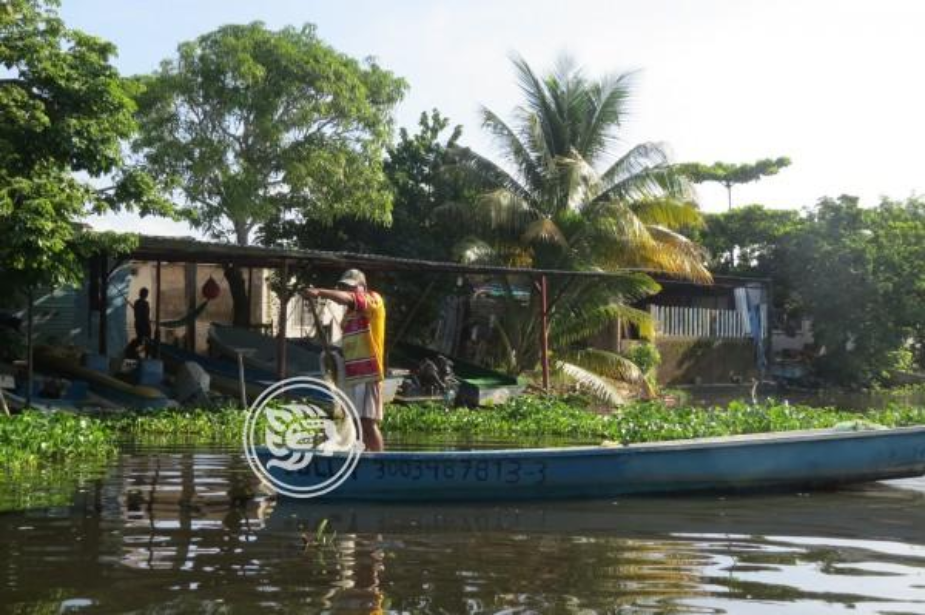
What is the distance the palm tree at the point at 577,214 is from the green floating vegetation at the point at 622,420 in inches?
160

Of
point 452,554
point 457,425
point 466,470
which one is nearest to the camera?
point 452,554

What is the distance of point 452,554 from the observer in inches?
284

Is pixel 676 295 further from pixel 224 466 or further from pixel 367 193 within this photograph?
pixel 224 466

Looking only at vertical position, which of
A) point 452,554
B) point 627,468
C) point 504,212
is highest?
point 504,212

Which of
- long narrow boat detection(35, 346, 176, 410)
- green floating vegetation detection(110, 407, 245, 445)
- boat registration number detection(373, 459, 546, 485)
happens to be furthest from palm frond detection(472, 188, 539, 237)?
boat registration number detection(373, 459, 546, 485)

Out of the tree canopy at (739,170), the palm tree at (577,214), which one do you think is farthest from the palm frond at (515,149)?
the tree canopy at (739,170)

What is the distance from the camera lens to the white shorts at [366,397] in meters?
9.21

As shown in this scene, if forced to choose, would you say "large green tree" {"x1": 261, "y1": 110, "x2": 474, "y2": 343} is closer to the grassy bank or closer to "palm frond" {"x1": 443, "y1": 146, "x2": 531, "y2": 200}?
"palm frond" {"x1": 443, "y1": 146, "x2": 531, "y2": 200}

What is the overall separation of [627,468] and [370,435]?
2338mm

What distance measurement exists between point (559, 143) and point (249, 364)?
28.3ft

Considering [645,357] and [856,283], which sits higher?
[856,283]

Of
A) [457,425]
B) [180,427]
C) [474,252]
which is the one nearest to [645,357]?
[474,252]

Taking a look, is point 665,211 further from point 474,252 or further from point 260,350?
point 260,350

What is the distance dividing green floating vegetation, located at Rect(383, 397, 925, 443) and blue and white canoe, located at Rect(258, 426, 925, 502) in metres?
3.02
